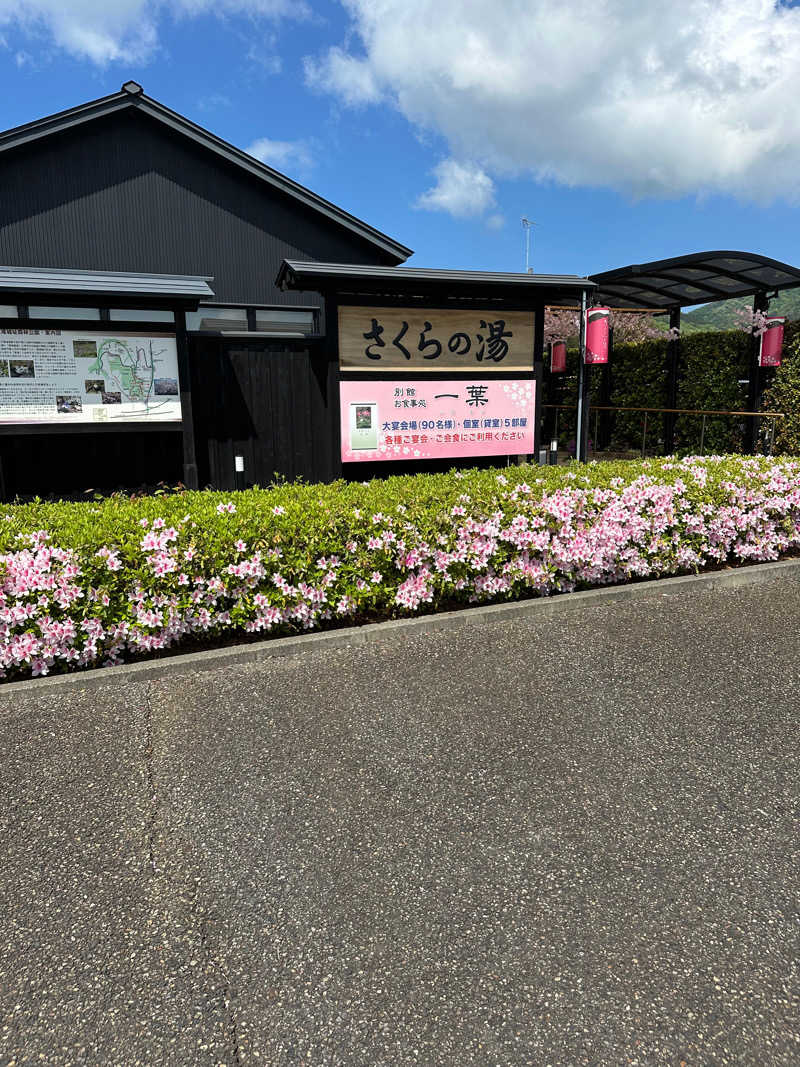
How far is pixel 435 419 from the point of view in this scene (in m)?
8.80

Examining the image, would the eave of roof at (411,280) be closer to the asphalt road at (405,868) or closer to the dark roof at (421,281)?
the dark roof at (421,281)

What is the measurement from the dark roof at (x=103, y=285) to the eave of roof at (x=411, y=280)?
1183mm

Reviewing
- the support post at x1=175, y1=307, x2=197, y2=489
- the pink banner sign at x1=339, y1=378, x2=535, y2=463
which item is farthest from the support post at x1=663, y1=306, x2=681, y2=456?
the support post at x1=175, y1=307, x2=197, y2=489

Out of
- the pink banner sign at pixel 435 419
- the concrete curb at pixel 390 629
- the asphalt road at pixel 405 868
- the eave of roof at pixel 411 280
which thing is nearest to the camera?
the asphalt road at pixel 405 868

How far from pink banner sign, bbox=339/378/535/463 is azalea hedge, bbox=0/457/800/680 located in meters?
2.22

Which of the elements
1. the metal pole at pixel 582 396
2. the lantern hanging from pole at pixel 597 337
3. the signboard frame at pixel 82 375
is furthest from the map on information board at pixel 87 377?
the lantern hanging from pole at pixel 597 337

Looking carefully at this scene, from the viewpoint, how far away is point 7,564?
4.04 metres

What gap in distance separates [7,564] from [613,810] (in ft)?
12.0

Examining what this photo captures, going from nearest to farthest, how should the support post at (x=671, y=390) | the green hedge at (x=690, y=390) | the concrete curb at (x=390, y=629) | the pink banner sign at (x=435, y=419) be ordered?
1. the concrete curb at (x=390, y=629)
2. the pink banner sign at (x=435, y=419)
3. the green hedge at (x=690, y=390)
4. the support post at (x=671, y=390)

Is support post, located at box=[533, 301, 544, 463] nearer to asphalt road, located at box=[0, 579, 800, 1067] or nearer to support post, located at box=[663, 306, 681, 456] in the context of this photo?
asphalt road, located at box=[0, 579, 800, 1067]

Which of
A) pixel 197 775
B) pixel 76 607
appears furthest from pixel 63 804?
pixel 76 607

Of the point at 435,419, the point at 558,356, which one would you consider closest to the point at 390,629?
the point at 435,419

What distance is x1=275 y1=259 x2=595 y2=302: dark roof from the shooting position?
26.0ft

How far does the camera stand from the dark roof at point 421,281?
7.93 m
